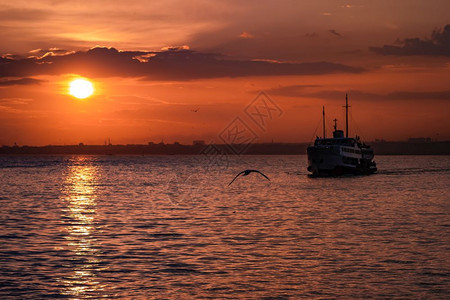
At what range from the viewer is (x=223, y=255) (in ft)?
105

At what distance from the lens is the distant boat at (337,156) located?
13700 cm

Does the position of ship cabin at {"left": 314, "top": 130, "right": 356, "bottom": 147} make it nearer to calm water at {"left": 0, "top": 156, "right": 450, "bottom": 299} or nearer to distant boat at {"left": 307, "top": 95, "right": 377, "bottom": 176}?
distant boat at {"left": 307, "top": 95, "right": 377, "bottom": 176}

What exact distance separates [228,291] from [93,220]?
30559 mm

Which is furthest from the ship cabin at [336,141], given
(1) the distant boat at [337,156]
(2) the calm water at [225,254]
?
(2) the calm water at [225,254]

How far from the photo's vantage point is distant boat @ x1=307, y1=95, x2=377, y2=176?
137000mm

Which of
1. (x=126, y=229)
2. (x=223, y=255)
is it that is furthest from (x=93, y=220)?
(x=223, y=255)

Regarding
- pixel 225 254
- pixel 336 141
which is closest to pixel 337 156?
pixel 336 141

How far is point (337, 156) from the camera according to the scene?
449ft

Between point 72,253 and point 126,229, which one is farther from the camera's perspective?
point 126,229

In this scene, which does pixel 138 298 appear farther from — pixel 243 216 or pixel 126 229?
pixel 243 216

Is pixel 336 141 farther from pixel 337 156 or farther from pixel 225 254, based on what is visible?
pixel 225 254

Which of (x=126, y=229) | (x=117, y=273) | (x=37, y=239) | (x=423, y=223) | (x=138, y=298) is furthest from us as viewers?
(x=423, y=223)

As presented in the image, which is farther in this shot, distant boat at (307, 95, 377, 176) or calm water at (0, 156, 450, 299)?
distant boat at (307, 95, 377, 176)

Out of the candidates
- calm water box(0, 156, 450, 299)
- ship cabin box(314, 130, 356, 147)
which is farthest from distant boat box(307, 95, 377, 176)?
calm water box(0, 156, 450, 299)
